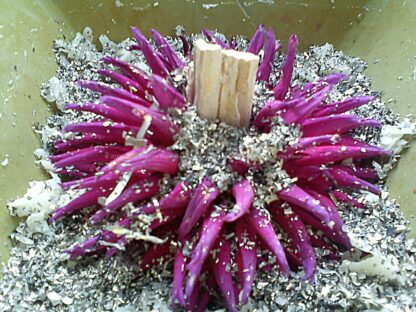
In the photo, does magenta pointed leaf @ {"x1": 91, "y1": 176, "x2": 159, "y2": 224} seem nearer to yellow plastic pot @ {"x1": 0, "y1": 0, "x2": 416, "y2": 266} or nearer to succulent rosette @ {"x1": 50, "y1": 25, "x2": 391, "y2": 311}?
succulent rosette @ {"x1": 50, "y1": 25, "x2": 391, "y2": 311}

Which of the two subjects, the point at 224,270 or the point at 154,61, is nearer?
the point at 224,270

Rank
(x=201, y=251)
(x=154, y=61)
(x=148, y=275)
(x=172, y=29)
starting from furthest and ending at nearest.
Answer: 1. (x=172, y=29)
2. (x=154, y=61)
3. (x=148, y=275)
4. (x=201, y=251)

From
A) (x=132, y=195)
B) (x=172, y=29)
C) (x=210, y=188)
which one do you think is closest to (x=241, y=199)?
(x=210, y=188)

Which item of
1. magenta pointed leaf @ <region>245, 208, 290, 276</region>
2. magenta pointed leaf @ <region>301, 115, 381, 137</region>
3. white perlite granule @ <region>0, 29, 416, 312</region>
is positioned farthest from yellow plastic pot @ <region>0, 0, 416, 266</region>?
magenta pointed leaf @ <region>245, 208, 290, 276</region>

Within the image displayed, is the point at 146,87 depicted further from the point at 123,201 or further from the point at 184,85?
the point at 123,201

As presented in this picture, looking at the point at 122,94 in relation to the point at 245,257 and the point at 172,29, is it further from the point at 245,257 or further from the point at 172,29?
the point at 172,29
